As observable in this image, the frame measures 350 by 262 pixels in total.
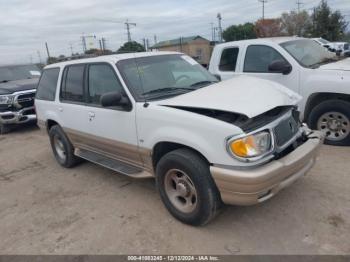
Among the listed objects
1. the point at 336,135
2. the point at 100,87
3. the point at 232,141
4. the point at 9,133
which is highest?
the point at 100,87

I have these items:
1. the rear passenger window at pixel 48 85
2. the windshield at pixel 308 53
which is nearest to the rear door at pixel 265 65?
the windshield at pixel 308 53

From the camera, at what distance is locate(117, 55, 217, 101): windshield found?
3.91m

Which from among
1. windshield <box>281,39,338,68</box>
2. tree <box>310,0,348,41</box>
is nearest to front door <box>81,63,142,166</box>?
windshield <box>281,39,338,68</box>

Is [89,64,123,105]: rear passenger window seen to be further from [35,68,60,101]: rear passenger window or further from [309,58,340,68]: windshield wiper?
[309,58,340,68]: windshield wiper

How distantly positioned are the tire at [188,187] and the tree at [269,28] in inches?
1934

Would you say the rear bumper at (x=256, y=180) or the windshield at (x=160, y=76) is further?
the windshield at (x=160, y=76)

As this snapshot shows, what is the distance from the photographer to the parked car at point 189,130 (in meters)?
2.96

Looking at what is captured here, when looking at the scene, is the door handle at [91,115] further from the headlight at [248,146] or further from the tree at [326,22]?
the tree at [326,22]

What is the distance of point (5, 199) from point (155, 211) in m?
2.46

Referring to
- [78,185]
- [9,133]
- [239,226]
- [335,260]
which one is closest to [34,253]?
[78,185]

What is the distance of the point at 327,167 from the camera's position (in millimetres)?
4660

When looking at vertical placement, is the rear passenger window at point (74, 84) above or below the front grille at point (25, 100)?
above

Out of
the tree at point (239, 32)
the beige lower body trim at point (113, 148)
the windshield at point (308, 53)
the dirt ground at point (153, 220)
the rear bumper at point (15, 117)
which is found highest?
the tree at point (239, 32)

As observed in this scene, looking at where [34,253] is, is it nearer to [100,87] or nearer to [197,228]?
[197,228]
